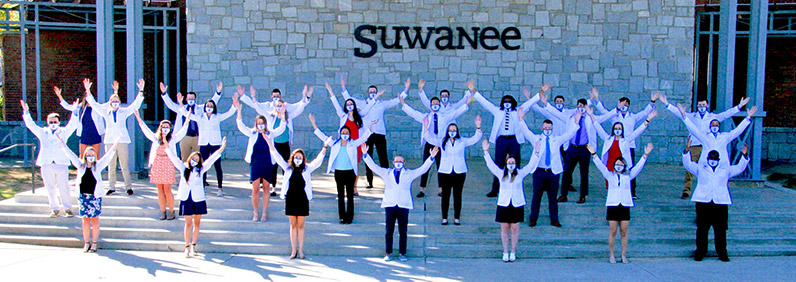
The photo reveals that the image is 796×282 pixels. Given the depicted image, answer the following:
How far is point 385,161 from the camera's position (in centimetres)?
1176

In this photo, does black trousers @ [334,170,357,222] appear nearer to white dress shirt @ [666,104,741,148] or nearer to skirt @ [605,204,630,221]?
skirt @ [605,204,630,221]

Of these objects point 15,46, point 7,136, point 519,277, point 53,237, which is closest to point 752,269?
point 519,277

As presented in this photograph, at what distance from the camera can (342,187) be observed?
34.3 ft

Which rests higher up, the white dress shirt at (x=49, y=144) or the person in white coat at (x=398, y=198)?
the white dress shirt at (x=49, y=144)

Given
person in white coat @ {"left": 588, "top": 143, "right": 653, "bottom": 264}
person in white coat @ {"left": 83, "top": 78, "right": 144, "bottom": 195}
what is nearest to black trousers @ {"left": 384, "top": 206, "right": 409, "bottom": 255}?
person in white coat @ {"left": 588, "top": 143, "right": 653, "bottom": 264}

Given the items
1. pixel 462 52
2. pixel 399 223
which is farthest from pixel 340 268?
pixel 462 52

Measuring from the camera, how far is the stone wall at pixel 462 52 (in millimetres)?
16047

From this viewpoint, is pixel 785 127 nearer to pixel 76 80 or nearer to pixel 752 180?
pixel 752 180

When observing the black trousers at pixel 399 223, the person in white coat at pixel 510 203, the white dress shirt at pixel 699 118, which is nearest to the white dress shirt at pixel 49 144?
the black trousers at pixel 399 223

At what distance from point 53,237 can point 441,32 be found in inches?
356

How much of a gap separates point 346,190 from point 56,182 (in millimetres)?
4449

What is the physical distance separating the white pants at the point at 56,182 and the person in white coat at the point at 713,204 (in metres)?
9.21

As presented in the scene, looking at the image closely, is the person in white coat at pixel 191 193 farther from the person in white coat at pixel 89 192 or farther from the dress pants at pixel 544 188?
the dress pants at pixel 544 188

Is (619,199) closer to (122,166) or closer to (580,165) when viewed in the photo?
(580,165)
